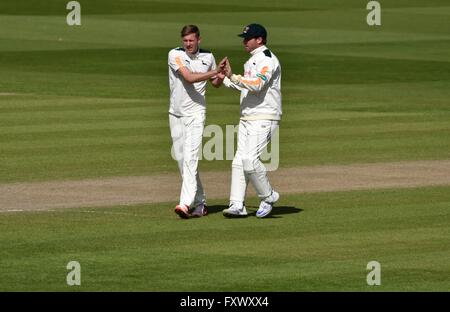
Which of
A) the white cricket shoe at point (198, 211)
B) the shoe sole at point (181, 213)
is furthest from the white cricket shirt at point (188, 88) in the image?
the shoe sole at point (181, 213)

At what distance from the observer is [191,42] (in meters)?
16.9

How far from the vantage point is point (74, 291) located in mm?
12828

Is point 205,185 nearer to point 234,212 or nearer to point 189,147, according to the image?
point 189,147

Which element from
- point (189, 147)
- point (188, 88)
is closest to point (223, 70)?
point (188, 88)

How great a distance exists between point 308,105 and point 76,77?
761 centimetres

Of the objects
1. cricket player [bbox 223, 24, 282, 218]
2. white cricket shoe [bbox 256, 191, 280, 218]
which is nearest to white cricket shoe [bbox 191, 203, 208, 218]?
cricket player [bbox 223, 24, 282, 218]

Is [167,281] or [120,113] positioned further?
[120,113]

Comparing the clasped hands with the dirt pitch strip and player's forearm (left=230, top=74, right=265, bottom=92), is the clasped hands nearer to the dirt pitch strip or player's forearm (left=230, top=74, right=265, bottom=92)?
player's forearm (left=230, top=74, right=265, bottom=92)

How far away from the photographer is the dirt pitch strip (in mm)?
18125

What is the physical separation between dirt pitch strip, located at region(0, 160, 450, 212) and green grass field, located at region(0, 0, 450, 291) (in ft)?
1.56

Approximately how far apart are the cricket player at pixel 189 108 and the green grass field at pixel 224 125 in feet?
1.46

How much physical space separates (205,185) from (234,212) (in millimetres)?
2882

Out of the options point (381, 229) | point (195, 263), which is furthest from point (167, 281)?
point (381, 229)
